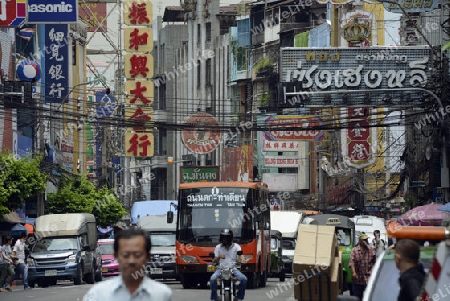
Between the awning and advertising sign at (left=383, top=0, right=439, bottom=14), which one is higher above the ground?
advertising sign at (left=383, top=0, right=439, bottom=14)

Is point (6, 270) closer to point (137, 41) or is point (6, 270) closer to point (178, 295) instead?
point (178, 295)

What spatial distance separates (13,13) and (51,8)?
183 centimetres

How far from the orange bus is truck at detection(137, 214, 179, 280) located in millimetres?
5377

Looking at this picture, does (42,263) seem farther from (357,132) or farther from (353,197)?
(353,197)

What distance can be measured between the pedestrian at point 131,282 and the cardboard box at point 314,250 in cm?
1235

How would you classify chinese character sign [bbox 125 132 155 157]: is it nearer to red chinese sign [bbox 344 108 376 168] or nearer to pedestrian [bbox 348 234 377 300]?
red chinese sign [bbox 344 108 376 168]

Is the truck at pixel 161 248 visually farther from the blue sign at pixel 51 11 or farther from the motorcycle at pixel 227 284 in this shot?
the motorcycle at pixel 227 284

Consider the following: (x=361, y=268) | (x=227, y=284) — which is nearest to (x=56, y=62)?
(x=227, y=284)

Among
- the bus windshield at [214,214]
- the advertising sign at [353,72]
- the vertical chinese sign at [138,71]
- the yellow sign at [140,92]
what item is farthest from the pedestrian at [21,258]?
the yellow sign at [140,92]

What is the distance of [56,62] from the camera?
67750mm

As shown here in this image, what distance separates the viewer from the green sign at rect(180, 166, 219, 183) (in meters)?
80.6

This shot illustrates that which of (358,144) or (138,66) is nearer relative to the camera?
(358,144)

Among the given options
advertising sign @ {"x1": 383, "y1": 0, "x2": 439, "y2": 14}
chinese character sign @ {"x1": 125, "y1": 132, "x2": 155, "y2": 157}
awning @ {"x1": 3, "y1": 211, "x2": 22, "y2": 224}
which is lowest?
awning @ {"x1": 3, "y1": 211, "x2": 22, "y2": 224}

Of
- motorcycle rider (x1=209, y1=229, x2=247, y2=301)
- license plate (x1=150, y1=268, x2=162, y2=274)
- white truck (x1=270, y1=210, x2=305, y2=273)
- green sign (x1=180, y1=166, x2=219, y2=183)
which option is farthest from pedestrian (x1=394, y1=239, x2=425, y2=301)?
green sign (x1=180, y1=166, x2=219, y2=183)
